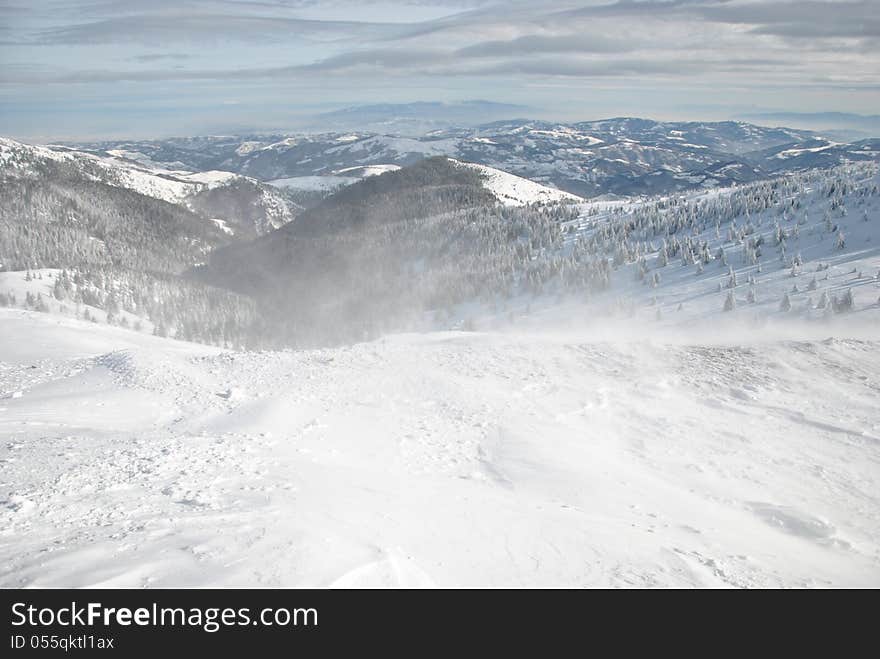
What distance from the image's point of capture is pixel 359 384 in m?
20.9

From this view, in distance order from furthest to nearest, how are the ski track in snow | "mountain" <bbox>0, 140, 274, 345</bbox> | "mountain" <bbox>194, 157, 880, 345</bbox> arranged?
"mountain" <bbox>0, 140, 274, 345</bbox>
"mountain" <bbox>194, 157, 880, 345</bbox>
the ski track in snow

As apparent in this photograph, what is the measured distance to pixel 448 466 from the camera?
14.5 metres

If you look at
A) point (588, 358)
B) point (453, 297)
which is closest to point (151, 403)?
point (588, 358)

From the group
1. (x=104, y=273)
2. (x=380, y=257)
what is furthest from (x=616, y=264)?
(x=104, y=273)

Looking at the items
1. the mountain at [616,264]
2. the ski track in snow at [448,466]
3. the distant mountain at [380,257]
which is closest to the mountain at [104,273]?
the distant mountain at [380,257]

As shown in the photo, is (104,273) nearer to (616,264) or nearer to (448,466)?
(616,264)

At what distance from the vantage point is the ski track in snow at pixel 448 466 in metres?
8.51

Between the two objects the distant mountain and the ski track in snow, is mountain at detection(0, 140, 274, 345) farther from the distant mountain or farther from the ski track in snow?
the ski track in snow

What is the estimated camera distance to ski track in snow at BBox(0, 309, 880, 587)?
8.51 metres

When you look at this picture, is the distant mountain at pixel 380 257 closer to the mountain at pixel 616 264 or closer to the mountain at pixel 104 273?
the mountain at pixel 616 264

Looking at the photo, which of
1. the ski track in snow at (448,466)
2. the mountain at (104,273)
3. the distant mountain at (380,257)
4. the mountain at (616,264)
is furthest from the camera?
the mountain at (104,273)

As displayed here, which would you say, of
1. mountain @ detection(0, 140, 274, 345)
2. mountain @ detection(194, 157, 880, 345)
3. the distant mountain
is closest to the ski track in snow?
mountain @ detection(194, 157, 880, 345)

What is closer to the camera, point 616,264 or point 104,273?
point 616,264
